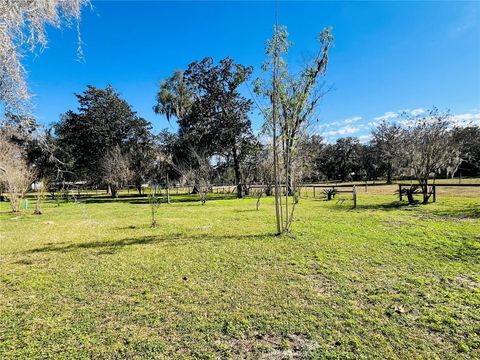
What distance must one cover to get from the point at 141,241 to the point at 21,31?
202 inches

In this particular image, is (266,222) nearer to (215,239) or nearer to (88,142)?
(215,239)

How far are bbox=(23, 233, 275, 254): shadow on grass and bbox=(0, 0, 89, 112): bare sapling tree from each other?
3.75 m

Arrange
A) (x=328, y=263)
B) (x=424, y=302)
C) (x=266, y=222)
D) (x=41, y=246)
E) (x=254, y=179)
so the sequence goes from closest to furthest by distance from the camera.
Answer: (x=424, y=302)
(x=328, y=263)
(x=41, y=246)
(x=266, y=222)
(x=254, y=179)

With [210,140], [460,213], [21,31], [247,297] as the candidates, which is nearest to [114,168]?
[210,140]

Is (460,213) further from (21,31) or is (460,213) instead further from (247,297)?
(21,31)

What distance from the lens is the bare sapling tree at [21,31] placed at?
3.02 meters

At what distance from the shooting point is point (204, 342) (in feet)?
8.42

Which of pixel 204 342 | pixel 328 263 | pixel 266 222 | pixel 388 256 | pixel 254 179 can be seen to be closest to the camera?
pixel 204 342

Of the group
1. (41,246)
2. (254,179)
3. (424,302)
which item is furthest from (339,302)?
(254,179)

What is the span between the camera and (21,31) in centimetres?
326

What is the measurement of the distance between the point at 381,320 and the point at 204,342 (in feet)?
6.29

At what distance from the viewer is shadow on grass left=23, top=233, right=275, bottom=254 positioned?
6391 millimetres

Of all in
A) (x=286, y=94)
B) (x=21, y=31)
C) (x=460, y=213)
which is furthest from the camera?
(x=460, y=213)

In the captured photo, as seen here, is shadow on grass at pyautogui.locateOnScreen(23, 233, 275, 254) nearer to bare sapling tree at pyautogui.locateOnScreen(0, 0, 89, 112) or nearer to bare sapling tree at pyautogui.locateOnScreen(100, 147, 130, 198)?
bare sapling tree at pyautogui.locateOnScreen(0, 0, 89, 112)
